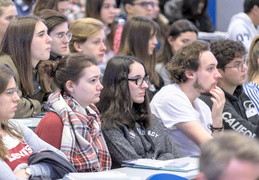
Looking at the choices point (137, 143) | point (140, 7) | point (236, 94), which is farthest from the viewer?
point (140, 7)

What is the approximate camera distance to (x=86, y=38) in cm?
534

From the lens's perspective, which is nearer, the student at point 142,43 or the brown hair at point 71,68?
the brown hair at point 71,68

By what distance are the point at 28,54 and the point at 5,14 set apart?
94 centimetres

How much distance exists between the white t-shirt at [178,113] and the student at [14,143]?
1.17 meters

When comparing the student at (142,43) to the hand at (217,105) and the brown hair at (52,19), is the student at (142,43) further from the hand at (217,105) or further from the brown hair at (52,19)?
the hand at (217,105)

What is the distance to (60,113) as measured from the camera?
11.7 feet

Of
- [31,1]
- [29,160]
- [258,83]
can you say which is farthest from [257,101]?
[31,1]

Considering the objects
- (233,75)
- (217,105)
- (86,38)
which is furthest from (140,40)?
(217,105)

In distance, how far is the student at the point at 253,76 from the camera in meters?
4.93

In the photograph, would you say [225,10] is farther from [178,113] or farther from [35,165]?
[35,165]

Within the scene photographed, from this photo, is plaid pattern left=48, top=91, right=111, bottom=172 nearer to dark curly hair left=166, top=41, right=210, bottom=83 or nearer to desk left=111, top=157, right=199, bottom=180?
desk left=111, top=157, right=199, bottom=180

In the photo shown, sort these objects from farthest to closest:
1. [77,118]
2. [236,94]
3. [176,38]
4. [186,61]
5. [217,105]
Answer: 1. [176,38]
2. [236,94]
3. [186,61]
4. [217,105]
5. [77,118]

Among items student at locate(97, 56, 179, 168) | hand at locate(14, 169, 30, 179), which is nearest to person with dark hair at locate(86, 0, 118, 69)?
student at locate(97, 56, 179, 168)

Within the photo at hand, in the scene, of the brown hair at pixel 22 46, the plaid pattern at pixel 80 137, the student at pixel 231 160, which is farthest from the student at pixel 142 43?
the student at pixel 231 160
